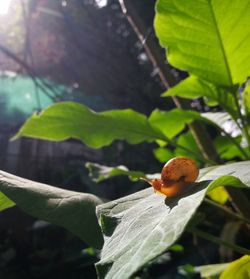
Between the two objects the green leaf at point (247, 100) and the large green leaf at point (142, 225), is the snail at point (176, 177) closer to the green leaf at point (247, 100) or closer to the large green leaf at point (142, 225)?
the large green leaf at point (142, 225)

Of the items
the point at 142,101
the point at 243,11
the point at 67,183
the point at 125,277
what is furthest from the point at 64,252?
the point at 125,277

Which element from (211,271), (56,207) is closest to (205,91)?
(211,271)

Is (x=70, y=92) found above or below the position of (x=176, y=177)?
below

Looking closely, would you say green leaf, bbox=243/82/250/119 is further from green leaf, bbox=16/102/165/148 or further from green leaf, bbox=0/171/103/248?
green leaf, bbox=0/171/103/248

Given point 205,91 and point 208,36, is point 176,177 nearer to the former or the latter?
point 208,36

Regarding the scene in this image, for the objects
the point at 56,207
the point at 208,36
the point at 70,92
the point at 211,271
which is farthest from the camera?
the point at 70,92

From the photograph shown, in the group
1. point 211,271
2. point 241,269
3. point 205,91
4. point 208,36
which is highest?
point 208,36

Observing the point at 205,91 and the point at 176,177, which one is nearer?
the point at 176,177
